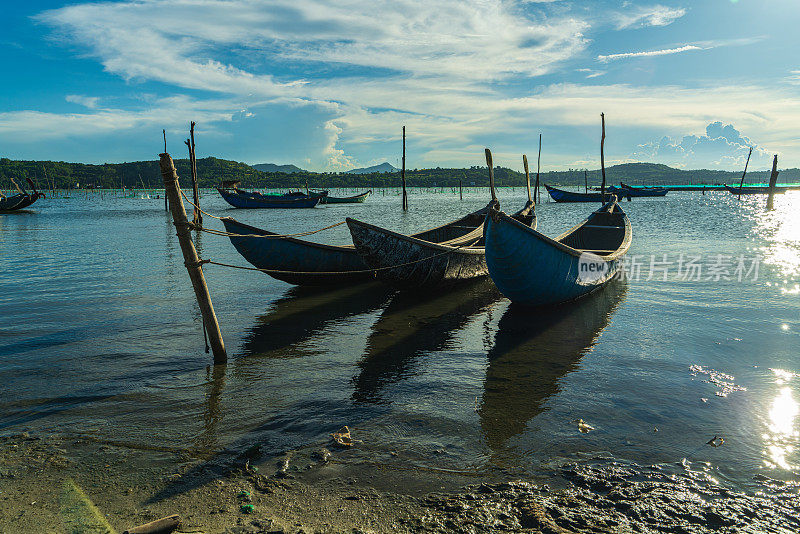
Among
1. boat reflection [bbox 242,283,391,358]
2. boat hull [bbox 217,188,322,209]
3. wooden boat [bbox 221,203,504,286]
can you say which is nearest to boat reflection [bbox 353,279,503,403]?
boat reflection [bbox 242,283,391,358]

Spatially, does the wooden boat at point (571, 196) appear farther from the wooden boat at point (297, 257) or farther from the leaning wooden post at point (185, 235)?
the leaning wooden post at point (185, 235)

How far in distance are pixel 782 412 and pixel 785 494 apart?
189cm

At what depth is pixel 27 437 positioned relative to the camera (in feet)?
15.7

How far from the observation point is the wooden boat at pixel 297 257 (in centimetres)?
1071

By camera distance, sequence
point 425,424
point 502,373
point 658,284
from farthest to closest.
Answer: point 658,284 → point 502,373 → point 425,424

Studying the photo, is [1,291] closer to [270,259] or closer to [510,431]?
[270,259]

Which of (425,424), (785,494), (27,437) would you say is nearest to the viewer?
(785,494)

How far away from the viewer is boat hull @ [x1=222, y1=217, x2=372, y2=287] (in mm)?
10719

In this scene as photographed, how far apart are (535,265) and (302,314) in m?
4.90

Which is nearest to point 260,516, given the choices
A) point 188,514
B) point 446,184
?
point 188,514

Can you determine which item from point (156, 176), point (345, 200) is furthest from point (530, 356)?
point (156, 176)

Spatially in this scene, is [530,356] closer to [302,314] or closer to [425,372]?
[425,372]

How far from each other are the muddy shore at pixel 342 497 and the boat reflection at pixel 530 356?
964 millimetres

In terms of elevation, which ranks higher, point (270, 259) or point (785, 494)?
point (270, 259)
